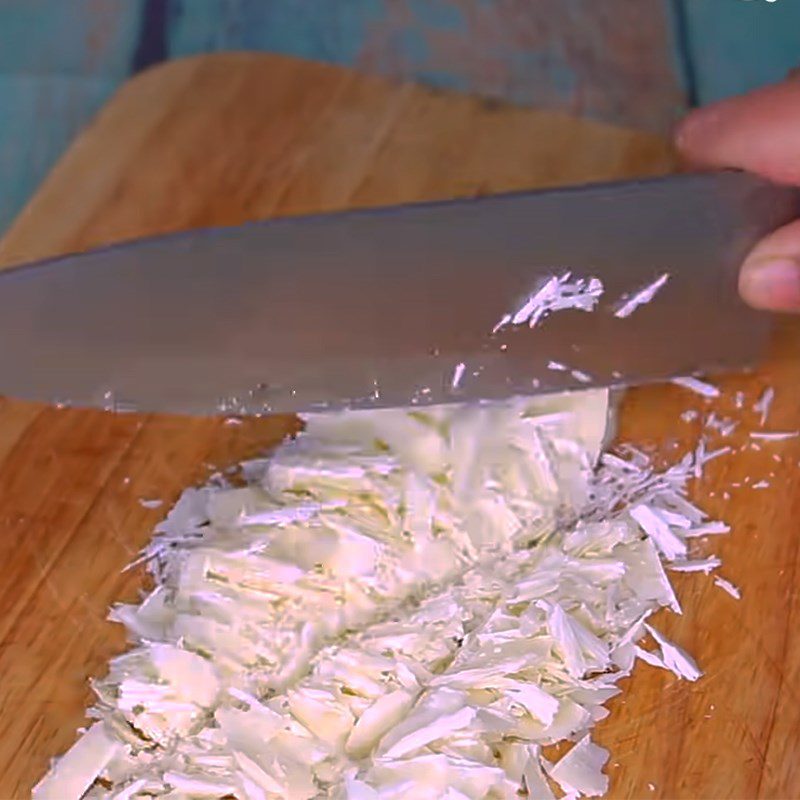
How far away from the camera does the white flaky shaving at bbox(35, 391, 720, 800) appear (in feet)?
3.67

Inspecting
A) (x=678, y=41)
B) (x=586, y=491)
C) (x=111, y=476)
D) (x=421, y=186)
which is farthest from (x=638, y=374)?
(x=678, y=41)

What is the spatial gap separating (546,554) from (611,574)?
0.25 ft

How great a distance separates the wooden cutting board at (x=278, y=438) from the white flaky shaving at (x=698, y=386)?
1cm

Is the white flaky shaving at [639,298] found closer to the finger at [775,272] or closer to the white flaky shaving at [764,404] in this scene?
the finger at [775,272]

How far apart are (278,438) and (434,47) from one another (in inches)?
43.7

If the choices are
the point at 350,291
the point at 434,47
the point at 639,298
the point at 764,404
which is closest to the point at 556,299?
the point at 639,298

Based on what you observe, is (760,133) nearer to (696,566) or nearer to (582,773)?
(696,566)

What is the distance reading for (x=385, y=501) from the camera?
128cm

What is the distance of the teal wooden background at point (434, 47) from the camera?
2.15m

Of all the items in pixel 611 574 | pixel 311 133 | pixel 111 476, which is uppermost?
pixel 311 133

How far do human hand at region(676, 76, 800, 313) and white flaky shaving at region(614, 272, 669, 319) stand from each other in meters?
0.08

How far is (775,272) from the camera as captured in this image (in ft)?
4.06

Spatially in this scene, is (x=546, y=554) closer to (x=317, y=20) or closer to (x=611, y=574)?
(x=611, y=574)

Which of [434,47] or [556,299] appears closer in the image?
[556,299]
